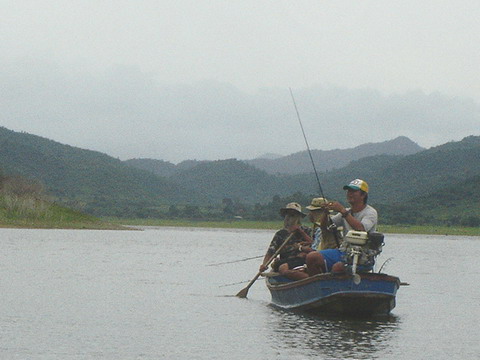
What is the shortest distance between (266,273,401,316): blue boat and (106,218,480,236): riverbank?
11971 cm

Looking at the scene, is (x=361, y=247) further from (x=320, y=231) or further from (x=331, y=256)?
(x=320, y=231)

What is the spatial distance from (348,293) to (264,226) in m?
139

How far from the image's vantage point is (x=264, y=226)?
15925 cm

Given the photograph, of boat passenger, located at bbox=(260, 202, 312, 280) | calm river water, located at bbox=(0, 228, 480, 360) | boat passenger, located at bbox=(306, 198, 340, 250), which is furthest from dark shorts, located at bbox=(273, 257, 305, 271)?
calm river water, located at bbox=(0, 228, 480, 360)

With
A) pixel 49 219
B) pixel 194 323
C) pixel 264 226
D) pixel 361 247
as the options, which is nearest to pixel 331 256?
pixel 361 247

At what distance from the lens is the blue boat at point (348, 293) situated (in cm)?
1991

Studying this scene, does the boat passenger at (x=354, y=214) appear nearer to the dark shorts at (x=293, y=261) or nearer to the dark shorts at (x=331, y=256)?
the dark shorts at (x=331, y=256)

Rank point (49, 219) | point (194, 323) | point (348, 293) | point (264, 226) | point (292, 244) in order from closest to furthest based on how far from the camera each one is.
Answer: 1. point (348, 293)
2. point (194, 323)
3. point (292, 244)
4. point (49, 219)
5. point (264, 226)

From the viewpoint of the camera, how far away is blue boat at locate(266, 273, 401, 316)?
19906 millimetres

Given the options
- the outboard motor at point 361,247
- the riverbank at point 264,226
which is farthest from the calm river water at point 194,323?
the riverbank at point 264,226

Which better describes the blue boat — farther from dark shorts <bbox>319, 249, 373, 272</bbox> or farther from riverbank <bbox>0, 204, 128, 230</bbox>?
riverbank <bbox>0, 204, 128, 230</bbox>

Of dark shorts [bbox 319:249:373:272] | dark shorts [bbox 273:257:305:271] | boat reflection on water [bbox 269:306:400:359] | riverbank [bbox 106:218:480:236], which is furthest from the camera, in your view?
riverbank [bbox 106:218:480:236]

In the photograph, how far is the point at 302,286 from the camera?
837 inches

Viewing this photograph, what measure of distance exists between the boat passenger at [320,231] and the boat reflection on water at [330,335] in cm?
160
